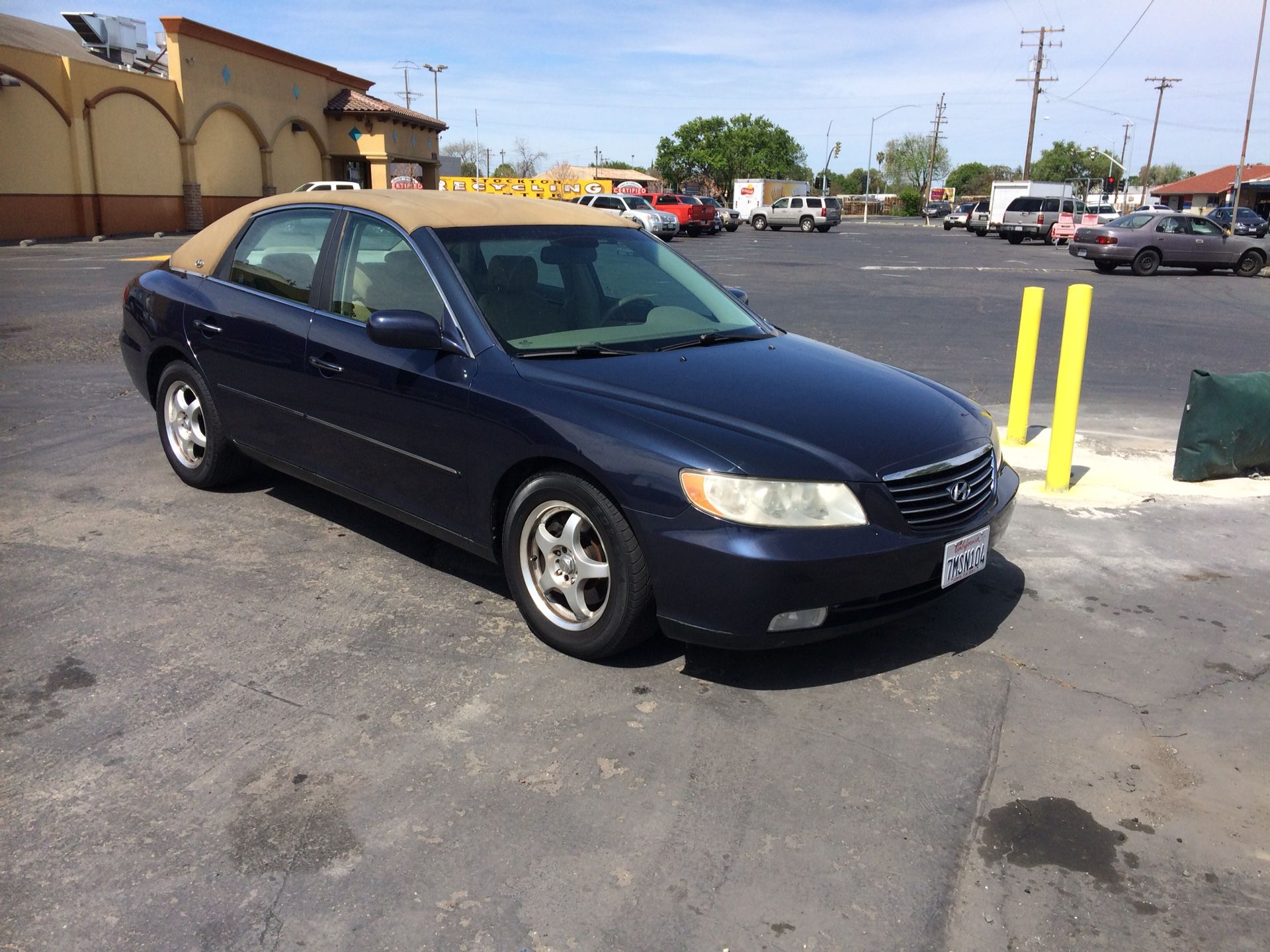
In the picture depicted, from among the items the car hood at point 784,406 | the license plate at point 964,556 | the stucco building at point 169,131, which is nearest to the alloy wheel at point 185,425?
the car hood at point 784,406

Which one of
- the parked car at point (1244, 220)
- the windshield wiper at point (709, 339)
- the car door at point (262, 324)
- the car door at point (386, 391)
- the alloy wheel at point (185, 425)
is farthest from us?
the parked car at point (1244, 220)

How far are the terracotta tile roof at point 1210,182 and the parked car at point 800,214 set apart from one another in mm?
51117

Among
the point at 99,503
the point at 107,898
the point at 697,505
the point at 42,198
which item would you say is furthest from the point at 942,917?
the point at 42,198

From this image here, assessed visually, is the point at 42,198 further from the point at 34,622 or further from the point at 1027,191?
the point at 1027,191

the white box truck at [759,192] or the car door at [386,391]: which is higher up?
the white box truck at [759,192]

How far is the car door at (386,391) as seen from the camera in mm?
4188

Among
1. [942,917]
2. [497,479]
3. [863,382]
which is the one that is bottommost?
[942,917]

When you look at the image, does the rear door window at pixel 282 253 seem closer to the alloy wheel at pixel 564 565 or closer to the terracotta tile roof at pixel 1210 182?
the alloy wheel at pixel 564 565

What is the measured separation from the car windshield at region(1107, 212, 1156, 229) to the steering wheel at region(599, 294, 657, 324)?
24071mm

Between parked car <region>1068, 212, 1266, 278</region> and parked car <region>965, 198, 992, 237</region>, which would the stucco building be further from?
parked car <region>965, 198, 992, 237</region>

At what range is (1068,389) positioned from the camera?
613 cm

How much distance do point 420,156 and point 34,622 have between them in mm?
48843

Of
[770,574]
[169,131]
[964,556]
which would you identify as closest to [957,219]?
[169,131]

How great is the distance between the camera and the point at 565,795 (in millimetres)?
3105
